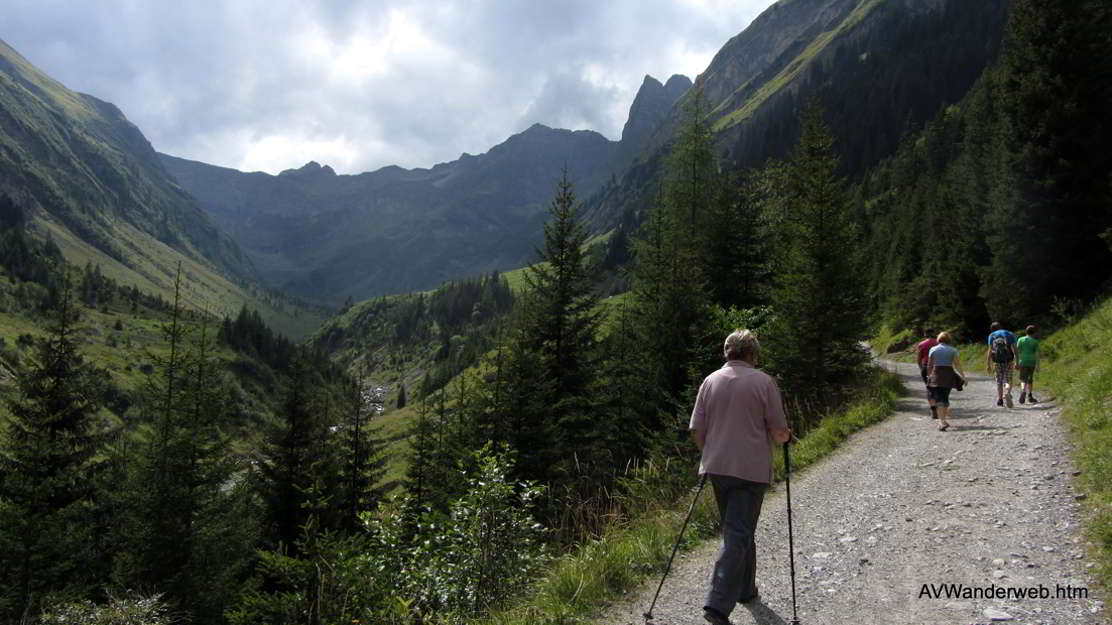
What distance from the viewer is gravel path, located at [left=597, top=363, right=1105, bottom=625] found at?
18.4 ft

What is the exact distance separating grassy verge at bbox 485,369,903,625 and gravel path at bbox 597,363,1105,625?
25 cm

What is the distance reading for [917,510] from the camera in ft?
26.8

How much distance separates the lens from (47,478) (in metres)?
21.1

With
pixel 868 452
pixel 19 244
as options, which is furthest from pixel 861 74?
pixel 19 244

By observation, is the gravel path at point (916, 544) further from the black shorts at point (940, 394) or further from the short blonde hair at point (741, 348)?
the short blonde hair at point (741, 348)

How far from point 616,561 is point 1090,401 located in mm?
10752

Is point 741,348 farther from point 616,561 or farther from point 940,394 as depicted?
point 940,394

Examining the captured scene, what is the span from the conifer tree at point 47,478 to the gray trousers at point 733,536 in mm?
22943

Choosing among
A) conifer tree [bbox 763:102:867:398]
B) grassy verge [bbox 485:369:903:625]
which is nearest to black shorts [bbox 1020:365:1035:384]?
conifer tree [bbox 763:102:867:398]

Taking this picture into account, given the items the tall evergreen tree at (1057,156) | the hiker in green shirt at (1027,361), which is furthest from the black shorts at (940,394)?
the tall evergreen tree at (1057,156)

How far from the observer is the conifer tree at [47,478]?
66.7 feet

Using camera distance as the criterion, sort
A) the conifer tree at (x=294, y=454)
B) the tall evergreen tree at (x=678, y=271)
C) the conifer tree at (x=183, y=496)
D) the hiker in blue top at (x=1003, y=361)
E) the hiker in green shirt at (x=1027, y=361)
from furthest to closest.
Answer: the conifer tree at (x=294, y=454)
the conifer tree at (x=183, y=496)
the tall evergreen tree at (x=678, y=271)
the hiker in blue top at (x=1003, y=361)
the hiker in green shirt at (x=1027, y=361)

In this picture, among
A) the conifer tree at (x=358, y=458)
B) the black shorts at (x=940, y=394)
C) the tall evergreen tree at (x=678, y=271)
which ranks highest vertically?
the tall evergreen tree at (x=678, y=271)

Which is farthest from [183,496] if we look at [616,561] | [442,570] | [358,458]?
[616,561]
